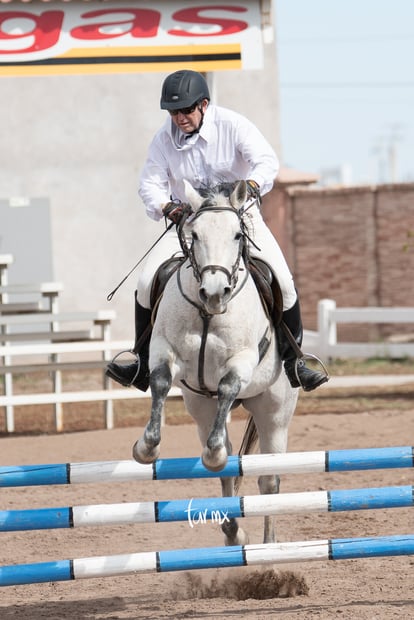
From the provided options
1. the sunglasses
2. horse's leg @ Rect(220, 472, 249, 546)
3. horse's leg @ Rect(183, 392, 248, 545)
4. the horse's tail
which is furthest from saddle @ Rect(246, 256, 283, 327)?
horse's leg @ Rect(220, 472, 249, 546)

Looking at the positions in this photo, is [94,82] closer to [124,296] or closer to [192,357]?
[124,296]

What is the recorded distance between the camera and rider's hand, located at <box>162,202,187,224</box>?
586 centimetres

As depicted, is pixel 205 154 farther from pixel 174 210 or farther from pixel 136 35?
pixel 136 35

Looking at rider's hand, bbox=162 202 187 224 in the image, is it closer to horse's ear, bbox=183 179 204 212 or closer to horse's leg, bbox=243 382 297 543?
horse's ear, bbox=183 179 204 212

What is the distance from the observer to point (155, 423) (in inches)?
211

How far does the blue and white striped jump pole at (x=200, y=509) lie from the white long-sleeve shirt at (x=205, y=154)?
1700 millimetres

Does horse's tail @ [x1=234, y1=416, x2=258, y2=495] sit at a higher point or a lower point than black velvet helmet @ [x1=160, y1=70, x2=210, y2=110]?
lower

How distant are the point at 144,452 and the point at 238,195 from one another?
1.40 metres

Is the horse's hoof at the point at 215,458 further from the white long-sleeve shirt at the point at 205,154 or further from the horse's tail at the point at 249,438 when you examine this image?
the horse's tail at the point at 249,438

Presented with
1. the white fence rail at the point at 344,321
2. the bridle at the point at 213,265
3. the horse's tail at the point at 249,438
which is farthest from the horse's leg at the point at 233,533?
the white fence rail at the point at 344,321

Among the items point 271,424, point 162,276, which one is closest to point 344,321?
point 271,424

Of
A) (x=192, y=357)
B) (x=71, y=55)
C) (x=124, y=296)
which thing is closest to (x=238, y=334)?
(x=192, y=357)

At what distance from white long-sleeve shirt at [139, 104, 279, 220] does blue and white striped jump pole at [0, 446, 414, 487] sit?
1521mm

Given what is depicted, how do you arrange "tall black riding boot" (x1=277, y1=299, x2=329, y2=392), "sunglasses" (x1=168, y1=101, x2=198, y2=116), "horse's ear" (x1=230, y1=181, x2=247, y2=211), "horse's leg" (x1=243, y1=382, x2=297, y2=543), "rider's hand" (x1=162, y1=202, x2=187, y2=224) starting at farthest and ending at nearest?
"horse's leg" (x1=243, y1=382, x2=297, y2=543)
"tall black riding boot" (x1=277, y1=299, x2=329, y2=392)
"sunglasses" (x1=168, y1=101, x2=198, y2=116)
"rider's hand" (x1=162, y1=202, x2=187, y2=224)
"horse's ear" (x1=230, y1=181, x2=247, y2=211)
